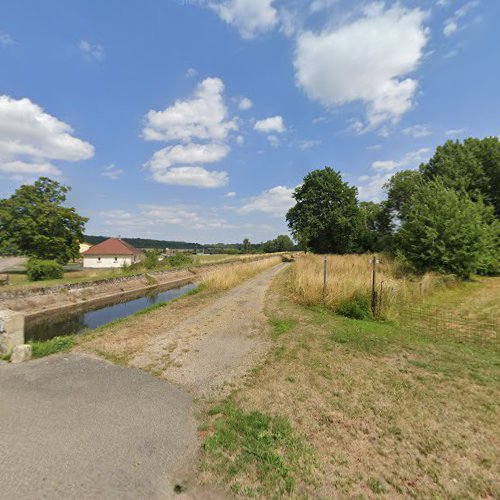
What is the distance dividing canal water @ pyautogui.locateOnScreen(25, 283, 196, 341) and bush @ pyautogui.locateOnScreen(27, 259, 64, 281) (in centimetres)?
902

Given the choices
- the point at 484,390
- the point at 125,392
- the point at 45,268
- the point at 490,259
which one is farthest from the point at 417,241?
the point at 45,268

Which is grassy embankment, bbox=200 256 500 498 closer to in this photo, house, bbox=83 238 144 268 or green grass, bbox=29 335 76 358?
green grass, bbox=29 335 76 358

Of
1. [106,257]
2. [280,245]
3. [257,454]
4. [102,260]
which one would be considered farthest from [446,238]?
[280,245]

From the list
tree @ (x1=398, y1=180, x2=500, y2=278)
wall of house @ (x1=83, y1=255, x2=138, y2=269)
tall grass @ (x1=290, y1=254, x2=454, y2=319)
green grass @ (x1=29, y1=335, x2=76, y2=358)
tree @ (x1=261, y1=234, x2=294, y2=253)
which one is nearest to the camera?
green grass @ (x1=29, y1=335, x2=76, y2=358)

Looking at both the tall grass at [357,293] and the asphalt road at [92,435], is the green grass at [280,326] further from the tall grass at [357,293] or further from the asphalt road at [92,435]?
the asphalt road at [92,435]

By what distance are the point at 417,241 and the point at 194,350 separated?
13.5m

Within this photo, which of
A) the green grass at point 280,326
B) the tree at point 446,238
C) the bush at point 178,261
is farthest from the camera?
the bush at point 178,261

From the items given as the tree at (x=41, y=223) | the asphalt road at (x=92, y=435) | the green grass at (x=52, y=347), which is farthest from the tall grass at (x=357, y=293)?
the tree at (x=41, y=223)

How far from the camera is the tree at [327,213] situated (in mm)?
29703

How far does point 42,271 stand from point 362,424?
24953 mm

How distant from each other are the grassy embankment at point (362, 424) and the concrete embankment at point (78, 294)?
13.4 metres

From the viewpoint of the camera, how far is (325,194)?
31.2m

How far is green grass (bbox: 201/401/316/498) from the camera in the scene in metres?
2.10

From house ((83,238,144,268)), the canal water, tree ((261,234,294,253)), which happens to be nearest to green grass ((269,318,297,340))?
the canal water
